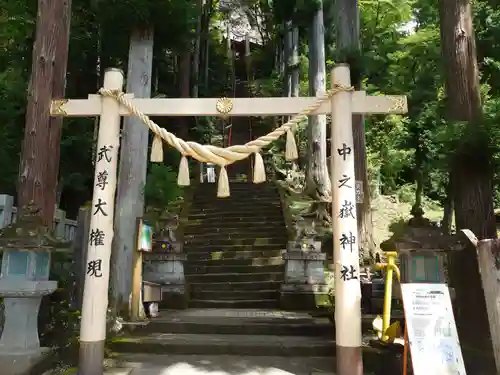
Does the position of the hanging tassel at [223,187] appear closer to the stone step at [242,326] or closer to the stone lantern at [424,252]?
the stone lantern at [424,252]

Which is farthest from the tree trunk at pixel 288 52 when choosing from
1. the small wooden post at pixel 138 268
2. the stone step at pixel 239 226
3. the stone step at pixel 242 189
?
the small wooden post at pixel 138 268

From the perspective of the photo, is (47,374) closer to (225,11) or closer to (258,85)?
(258,85)

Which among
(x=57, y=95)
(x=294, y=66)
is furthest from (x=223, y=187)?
(x=294, y=66)

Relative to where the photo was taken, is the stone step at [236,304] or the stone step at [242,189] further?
the stone step at [242,189]

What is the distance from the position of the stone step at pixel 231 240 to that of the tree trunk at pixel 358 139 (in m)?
2.41

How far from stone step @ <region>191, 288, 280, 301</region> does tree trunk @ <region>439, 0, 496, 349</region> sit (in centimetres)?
429

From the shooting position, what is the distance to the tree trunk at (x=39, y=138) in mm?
5379

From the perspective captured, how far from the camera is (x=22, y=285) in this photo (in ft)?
15.0

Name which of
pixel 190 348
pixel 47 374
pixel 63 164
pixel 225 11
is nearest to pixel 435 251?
pixel 190 348

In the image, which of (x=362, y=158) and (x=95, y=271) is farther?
(x=362, y=158)

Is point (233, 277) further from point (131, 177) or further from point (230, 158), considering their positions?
point (230, 158)

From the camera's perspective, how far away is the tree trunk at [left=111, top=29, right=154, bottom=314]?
6469 millimetres

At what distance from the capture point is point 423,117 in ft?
24.5

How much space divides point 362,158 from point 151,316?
524 centimetres
